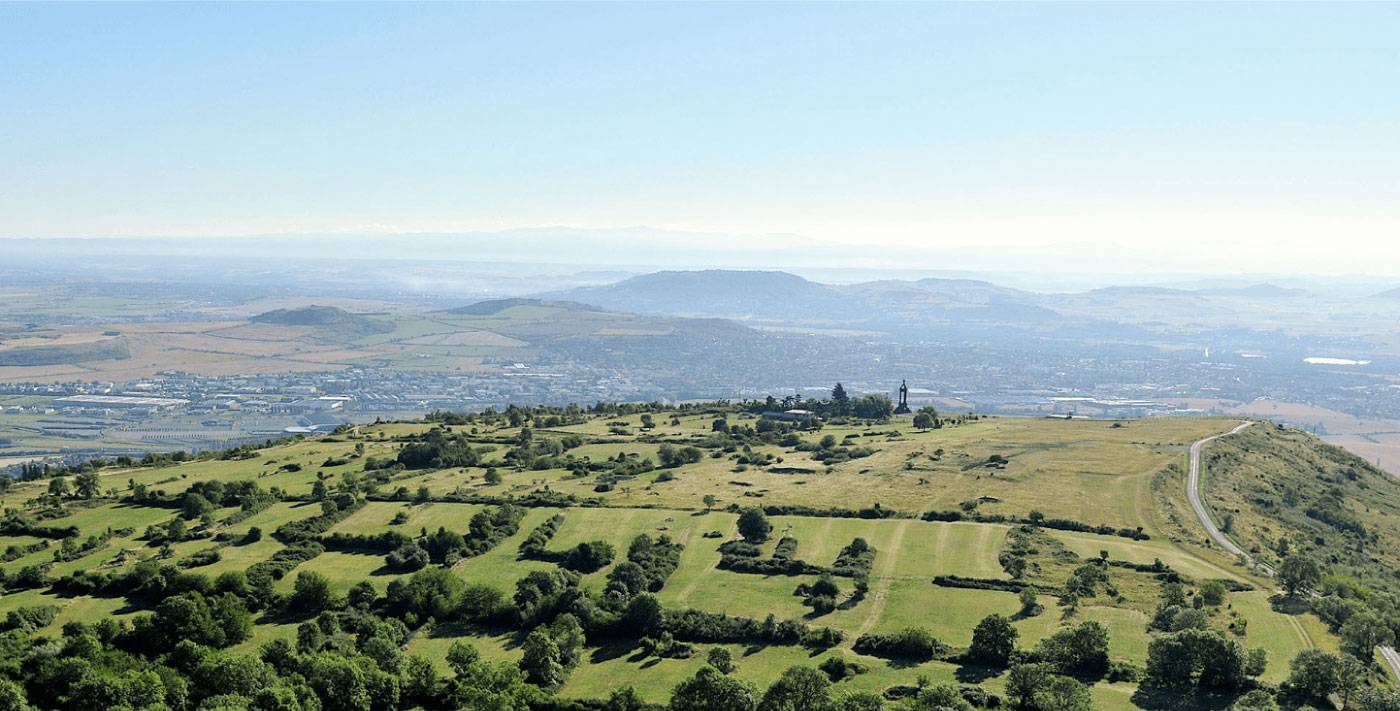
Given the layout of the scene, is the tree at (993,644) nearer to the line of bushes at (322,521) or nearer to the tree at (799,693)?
the tree at (799,693)

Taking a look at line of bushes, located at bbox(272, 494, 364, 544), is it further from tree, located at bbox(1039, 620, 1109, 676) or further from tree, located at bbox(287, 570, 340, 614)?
tree, located at bbox(1039, 620, 1109, 676)

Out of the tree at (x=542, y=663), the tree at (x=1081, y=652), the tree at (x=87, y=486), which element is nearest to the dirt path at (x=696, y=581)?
the tree at (x=542, y=663)

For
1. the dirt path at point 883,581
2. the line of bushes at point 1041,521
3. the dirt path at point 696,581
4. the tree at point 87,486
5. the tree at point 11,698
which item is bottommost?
the dirt path at point 696,581

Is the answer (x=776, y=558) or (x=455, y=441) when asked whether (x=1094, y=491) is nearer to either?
(x=776, y=558)

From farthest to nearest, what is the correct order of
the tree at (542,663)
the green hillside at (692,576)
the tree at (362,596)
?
the tree at (362,596)
the tree at (542,663)
the green hillside at (692,576)

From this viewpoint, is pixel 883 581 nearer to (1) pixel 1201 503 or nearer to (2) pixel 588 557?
(2) pixel 588 557

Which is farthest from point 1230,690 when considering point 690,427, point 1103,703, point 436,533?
point 690,427

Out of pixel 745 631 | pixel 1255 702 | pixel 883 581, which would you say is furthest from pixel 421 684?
pixel 1255 702

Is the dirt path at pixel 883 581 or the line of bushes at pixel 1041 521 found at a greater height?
the line of bushes at pixel 1041 521
